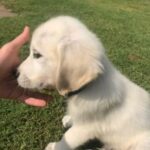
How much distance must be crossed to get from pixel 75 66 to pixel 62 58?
0.15 m

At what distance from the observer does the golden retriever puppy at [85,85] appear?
132 inches

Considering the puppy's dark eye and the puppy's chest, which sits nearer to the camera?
the puppy's dark eye

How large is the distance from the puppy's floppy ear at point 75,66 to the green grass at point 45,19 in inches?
53.9

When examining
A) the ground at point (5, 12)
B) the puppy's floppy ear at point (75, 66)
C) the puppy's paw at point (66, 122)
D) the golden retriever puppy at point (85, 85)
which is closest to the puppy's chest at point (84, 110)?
the golden retriever puppy at point (85, 85)

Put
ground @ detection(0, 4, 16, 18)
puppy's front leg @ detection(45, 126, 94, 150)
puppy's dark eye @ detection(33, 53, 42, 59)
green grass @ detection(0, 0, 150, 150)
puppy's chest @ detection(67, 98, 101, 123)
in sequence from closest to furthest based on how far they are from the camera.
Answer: puppy's dark eye @ detection(33, 53, 42, 59), puppy's chest @ detection(67, 98, 101, 123), puppy's front leg @ detection(45, 126, 94, 150), green grass @ detection(0, 0, 150, 150), ground @ detection(0, 4, 16, 18)

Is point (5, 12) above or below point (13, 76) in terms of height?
below

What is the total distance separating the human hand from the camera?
3.78 metres

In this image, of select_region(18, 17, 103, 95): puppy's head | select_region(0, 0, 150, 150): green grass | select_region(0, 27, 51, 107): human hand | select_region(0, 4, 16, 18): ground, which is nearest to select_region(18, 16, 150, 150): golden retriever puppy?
select_region(18, 17, 103, 95): puppy's head

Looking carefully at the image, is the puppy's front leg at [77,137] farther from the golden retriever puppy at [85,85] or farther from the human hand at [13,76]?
Answer: the human hand at [13,76]

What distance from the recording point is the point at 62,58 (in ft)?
11.0

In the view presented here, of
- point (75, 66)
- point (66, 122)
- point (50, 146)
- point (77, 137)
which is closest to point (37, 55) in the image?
point (75, 66)

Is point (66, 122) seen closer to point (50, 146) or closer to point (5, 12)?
point (50, 146)

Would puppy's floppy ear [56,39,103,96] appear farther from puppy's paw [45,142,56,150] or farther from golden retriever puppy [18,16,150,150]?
puppy's paw [45,142,56,150]

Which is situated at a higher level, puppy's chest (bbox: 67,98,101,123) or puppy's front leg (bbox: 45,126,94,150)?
puppy's chest (bbox: 67,98,101,123)
